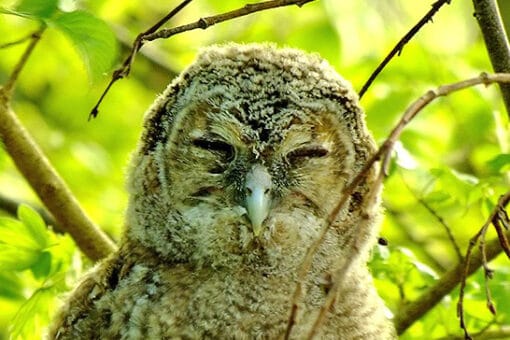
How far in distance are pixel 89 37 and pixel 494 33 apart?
1.05 metres

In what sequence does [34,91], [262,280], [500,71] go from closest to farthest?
[500,71] → [262,280] → [34,91]

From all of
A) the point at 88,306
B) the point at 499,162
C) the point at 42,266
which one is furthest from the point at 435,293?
the point at 42,266

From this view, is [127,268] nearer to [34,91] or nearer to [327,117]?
[327,117]

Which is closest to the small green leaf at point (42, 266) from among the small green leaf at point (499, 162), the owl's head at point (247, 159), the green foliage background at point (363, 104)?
the green foliage background at point (363, 104)

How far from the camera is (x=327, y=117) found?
123 inches

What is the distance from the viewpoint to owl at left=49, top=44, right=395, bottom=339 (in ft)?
9.77

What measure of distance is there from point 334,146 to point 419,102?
110 centimetres

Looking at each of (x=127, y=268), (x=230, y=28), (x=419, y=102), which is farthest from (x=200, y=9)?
(x=419, y=102)

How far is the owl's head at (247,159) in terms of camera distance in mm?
3006

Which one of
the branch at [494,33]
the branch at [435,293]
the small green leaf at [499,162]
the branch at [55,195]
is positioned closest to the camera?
the branch at [494,33]

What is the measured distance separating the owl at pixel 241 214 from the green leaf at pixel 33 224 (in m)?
0.18

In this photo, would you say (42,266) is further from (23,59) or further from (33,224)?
(23,59)

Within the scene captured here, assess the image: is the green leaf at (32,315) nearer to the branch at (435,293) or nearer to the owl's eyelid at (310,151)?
the owl's eyelid at (310,151)

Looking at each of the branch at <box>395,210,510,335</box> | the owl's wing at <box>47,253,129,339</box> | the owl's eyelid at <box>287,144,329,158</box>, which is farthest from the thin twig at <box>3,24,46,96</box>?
the branch at <box>395,210,510,335</box>
